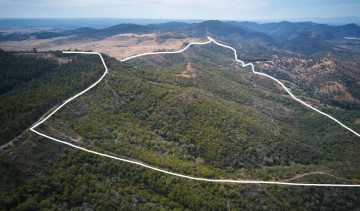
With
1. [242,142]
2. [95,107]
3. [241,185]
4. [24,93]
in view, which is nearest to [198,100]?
[242,142]

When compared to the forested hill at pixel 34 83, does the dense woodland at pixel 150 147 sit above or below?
below

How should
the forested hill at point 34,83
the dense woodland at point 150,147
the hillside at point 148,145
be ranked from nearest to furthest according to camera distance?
the dense woodland at point 150,147 → the hillside at point 148,145 → the forested hill at point 34,83

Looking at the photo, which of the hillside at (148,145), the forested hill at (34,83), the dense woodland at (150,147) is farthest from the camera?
the forested hill at (34,83)

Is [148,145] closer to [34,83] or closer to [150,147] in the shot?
[150,147]

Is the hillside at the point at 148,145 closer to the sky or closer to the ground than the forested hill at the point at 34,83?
closer to the ground

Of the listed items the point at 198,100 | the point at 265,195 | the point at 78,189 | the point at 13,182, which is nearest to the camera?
the point at 13,182

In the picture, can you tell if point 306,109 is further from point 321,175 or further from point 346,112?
point 321,175

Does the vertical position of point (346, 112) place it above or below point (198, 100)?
below

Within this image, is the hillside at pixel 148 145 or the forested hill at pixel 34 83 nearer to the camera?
the hillside at pixel 148 145
